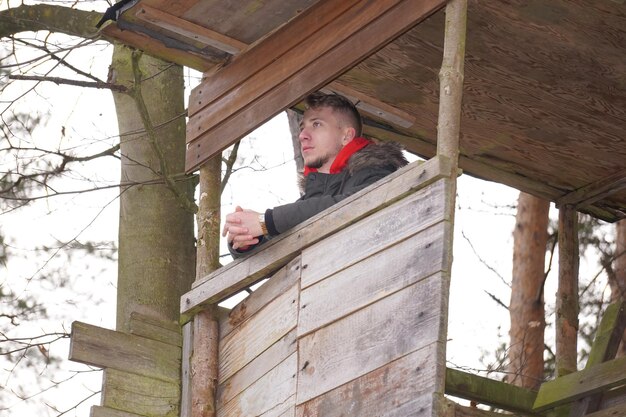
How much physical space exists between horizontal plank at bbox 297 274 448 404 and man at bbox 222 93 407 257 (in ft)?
2.27

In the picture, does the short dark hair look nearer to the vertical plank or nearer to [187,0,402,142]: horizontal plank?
[187,0,402,142]: horizontal plank

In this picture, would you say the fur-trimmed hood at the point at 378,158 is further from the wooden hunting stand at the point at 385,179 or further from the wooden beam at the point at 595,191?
the wooden beam at the point at 595,191

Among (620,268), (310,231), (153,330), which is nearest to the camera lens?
(310,231)

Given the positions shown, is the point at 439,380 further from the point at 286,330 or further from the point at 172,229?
the point at 172,229

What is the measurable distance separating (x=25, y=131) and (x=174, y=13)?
4.57m

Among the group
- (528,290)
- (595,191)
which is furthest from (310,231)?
(528,290)

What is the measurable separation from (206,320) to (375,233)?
146cm

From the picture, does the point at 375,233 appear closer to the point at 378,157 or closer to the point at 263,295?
the point at 378,157

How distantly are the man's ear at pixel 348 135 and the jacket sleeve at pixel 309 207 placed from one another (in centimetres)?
55

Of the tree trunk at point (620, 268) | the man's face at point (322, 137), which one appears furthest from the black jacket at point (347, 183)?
the tree trunk at point (620, 268)

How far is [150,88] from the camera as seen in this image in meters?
11.7

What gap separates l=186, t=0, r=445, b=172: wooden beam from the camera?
6.45m

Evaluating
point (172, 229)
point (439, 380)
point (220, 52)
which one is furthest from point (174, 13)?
point (172, 229)

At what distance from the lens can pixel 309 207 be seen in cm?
680
